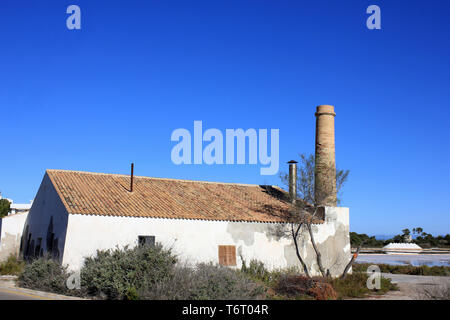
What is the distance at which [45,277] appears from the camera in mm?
15695

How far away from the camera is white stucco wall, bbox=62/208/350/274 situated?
18.1m

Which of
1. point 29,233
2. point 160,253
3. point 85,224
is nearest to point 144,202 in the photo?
point 85,224

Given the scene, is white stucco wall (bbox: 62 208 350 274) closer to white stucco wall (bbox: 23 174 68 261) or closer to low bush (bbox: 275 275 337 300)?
white stucco wall (bbox: 23 174 68 261)

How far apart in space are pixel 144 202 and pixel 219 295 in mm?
9656

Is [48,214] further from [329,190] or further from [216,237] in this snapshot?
[329,190]

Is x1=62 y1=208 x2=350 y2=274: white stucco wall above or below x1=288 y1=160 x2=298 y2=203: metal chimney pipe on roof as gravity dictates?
below

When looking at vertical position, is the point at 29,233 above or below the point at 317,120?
below

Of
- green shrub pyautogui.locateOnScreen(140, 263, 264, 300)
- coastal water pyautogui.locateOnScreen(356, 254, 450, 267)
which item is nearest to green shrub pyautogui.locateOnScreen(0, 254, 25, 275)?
green shrub pyautogui.locateOnScreen(140, 263, 264, 300)

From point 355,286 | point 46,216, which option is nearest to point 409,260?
point 355,286

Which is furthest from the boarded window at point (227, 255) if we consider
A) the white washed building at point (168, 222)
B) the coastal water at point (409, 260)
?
the coastal water at point (409, 260)

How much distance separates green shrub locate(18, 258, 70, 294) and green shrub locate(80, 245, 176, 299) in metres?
0.75

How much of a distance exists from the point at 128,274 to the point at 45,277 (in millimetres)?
3743

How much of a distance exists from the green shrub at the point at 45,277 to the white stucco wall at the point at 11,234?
32.9 feet

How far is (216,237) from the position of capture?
21.0m
